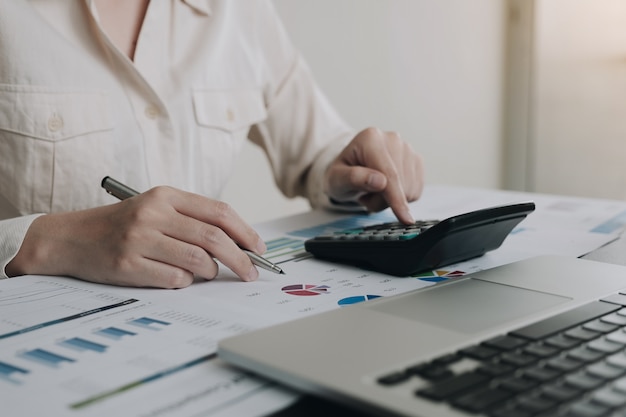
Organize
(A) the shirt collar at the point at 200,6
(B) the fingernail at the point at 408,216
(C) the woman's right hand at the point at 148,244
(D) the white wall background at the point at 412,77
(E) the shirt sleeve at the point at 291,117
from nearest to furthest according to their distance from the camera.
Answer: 1. (C) the woman's right hand at the point at 148,244
2. (B) the fingernail at the point at 408,216
3. (A) the shirt collar at the point at 200,6
4. (E) the shirt sleeve at the point at 291,117
5. (D) the white wall background at the point at 412,77

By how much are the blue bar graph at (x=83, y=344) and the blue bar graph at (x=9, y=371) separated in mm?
40

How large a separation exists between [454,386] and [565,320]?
144 millimetres

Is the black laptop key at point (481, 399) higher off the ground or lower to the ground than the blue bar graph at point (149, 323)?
higher

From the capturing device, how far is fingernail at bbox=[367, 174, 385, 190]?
869 millimetres

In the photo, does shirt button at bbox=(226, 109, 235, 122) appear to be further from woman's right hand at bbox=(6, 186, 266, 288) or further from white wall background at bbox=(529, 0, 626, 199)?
white wall background at bbox=(529, 0, 626, 199)

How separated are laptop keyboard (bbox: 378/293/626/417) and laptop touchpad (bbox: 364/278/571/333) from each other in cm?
3

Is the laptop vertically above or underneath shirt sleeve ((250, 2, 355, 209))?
underneath

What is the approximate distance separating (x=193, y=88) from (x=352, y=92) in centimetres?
116

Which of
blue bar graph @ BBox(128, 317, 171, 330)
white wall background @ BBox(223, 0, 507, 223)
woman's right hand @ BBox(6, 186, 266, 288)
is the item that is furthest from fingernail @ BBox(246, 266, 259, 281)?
white wall background @ BBox(223, 0, 507, 223)

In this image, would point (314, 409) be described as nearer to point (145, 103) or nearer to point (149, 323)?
point (149, 323)

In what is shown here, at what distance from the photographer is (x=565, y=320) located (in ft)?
1.50

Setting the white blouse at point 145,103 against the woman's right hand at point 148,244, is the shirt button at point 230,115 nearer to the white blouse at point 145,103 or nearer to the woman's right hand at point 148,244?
the white blouse at point 145,103

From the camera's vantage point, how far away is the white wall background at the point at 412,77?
1933 mm

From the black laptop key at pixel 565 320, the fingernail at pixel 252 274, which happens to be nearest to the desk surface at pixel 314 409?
the black laptop key at pixel 565 320
